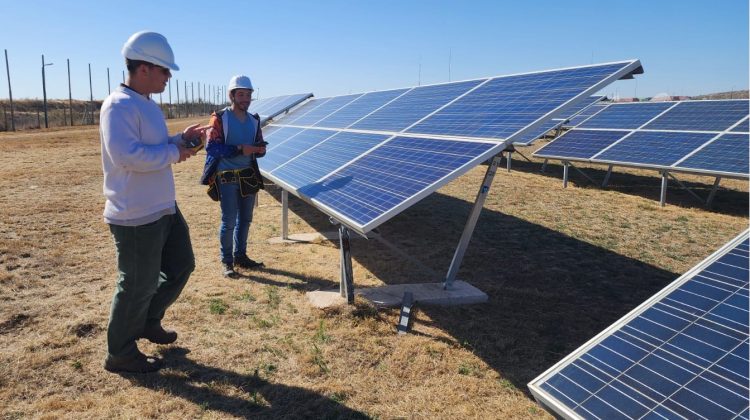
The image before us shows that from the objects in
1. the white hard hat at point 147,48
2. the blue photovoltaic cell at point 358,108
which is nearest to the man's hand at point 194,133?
the white hard hat at point 147,48

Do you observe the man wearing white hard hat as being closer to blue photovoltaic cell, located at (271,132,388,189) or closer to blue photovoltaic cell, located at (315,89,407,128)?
→ blue photovoltaic cell, located at (271,132,388,189)

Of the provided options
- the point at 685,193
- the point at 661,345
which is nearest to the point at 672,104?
the point at 685,193

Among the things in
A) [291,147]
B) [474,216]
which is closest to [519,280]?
[474,216]

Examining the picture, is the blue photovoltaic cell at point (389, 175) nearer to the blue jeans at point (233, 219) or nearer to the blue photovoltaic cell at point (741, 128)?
the blue jeans at point (233, 219)

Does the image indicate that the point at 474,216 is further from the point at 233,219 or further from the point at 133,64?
the point at 133,64

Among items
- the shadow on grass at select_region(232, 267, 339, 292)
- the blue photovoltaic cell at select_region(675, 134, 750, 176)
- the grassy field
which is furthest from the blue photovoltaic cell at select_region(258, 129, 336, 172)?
the blue photovoltaic cell at select_region(675, 134, 750, 176)

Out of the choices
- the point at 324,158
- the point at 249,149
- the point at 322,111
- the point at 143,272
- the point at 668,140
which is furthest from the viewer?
the point at 322,111

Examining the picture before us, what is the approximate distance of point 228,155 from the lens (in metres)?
5.86

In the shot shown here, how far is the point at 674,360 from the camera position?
2.20m

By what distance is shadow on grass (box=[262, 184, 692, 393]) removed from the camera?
4.57 metres

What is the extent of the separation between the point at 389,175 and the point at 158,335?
8.36 feet

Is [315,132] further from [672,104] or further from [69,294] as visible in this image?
[672,104]

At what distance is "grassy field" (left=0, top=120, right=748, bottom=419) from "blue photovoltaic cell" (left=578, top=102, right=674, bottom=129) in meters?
4.48

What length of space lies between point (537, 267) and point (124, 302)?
4.98 meters
